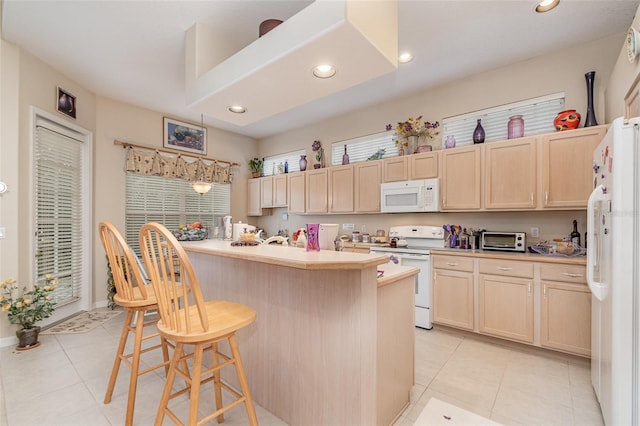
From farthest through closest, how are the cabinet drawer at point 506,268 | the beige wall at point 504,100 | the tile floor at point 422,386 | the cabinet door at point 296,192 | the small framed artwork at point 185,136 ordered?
the cabinet door at point 296,192 → the small framed artwork at point 185,136 → the beige wall at point 504,100 → the cabinet drawer at point 506,268 → the tile floor at point 422,386

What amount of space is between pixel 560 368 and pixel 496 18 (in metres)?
3.09

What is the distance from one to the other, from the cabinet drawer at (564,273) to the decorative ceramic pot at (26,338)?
4937 mm

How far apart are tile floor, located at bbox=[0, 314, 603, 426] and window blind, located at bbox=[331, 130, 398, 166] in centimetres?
271

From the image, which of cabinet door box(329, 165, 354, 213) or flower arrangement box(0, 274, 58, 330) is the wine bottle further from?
flower arrangement box(0, 274, 58, 330)

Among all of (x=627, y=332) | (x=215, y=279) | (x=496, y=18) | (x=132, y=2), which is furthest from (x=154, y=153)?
(x=627, y=332)

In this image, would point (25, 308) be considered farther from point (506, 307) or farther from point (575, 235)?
point (575, 235)

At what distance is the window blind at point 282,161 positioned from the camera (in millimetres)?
5578

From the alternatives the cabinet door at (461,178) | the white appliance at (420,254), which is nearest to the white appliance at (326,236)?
the white appliance at (420,254)

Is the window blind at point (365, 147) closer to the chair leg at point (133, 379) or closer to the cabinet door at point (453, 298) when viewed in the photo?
the cabinet door at point (453, 298)

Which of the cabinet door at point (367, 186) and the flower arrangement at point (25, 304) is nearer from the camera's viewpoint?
the flower arrangement at point (25, 304)

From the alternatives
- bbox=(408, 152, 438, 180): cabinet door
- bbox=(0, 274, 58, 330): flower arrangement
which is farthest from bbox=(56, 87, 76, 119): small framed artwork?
bbox=(408, 152, 438, 180): cabinet door

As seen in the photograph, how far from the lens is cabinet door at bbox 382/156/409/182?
3799 mm

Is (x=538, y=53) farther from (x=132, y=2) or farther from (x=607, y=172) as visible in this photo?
(x=132, y=2)

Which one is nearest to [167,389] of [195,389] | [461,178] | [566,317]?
[195,389]
